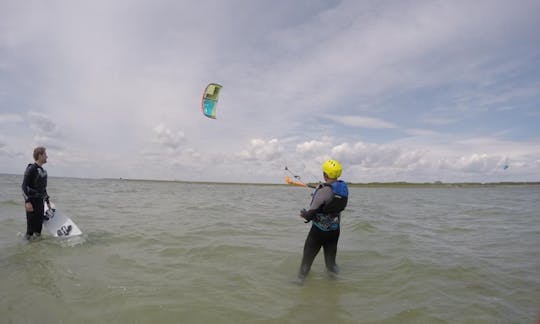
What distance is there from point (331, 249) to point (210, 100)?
881cm

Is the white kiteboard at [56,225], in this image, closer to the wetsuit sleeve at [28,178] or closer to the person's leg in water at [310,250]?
the wetsuit sleeve at [28,178]

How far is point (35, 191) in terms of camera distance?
819 centimetres

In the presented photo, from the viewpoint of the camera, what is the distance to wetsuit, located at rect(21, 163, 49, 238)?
26.4ft

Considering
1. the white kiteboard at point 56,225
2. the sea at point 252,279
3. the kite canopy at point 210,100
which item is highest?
the kite canopy at point 210,100

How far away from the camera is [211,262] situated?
24.7ft

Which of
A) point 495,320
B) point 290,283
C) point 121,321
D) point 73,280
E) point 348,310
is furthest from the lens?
point 290,283

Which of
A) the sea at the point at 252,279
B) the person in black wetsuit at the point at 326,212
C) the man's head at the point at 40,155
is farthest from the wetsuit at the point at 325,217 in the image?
the man's head at the point at 40,155

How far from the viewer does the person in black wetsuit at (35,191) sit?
8047mm

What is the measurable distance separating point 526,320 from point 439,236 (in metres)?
7.56

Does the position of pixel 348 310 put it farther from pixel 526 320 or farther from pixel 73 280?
pixel 73 280

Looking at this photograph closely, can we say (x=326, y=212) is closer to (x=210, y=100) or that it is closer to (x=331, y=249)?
(x=331, y=249)

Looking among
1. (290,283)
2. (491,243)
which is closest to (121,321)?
(290,283)

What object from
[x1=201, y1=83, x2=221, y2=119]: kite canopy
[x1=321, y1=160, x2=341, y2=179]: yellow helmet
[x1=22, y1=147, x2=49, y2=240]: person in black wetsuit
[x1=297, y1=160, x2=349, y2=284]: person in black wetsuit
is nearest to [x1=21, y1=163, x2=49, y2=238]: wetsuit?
[x1=22, y1=147, x2=49, y2=240]: person in black wetsuit

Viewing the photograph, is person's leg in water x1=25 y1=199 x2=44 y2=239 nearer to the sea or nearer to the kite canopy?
the sea
